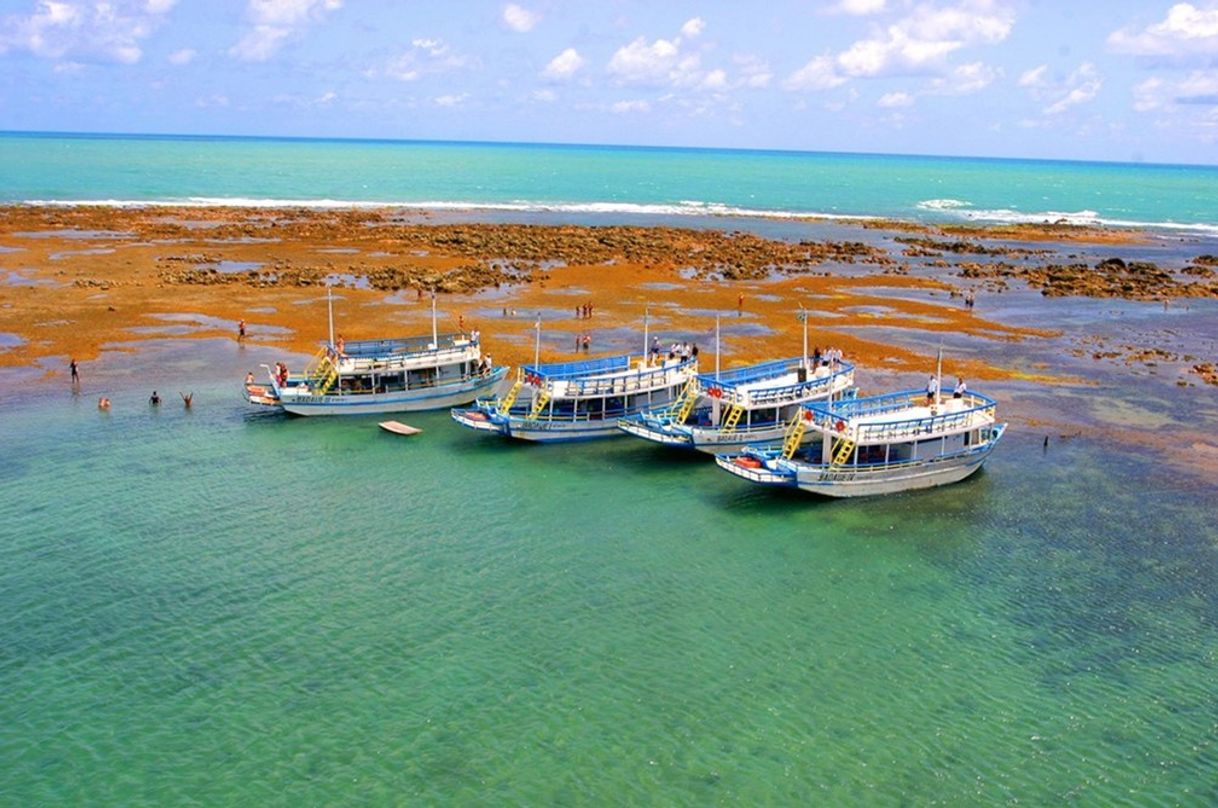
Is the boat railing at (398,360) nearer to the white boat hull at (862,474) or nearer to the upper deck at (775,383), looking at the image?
the upper deck at (775,383)

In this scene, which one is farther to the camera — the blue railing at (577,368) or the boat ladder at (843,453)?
the blue railing at (577,368)

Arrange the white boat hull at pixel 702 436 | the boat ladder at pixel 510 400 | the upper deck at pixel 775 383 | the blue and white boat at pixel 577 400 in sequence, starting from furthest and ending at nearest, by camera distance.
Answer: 1. the boat ladder at pixel 510 400
2. the blue and white boat at pixel 577 400
3. the upper deck at pixel 775 383
4. the white boat hull at pixel 702 436

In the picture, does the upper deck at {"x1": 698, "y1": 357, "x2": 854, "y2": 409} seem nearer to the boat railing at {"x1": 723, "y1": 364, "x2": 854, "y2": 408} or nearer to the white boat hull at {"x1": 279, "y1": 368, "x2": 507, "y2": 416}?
the boat railing at {"x1": 723, "y1": 364, "x2": 854, "y2": 408}

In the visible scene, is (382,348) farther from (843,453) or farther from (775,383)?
(843,453)

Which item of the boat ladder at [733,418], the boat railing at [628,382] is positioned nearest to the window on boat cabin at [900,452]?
the boat ladder at [733,418]

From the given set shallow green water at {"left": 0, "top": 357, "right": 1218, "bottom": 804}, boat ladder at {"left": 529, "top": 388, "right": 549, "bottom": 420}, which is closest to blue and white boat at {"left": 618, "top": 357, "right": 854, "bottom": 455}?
shallow green water at {"left": 0, "top": 357, "right": 1218, "bottom": 804}

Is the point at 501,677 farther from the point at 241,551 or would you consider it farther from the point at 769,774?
the point at 241,551
